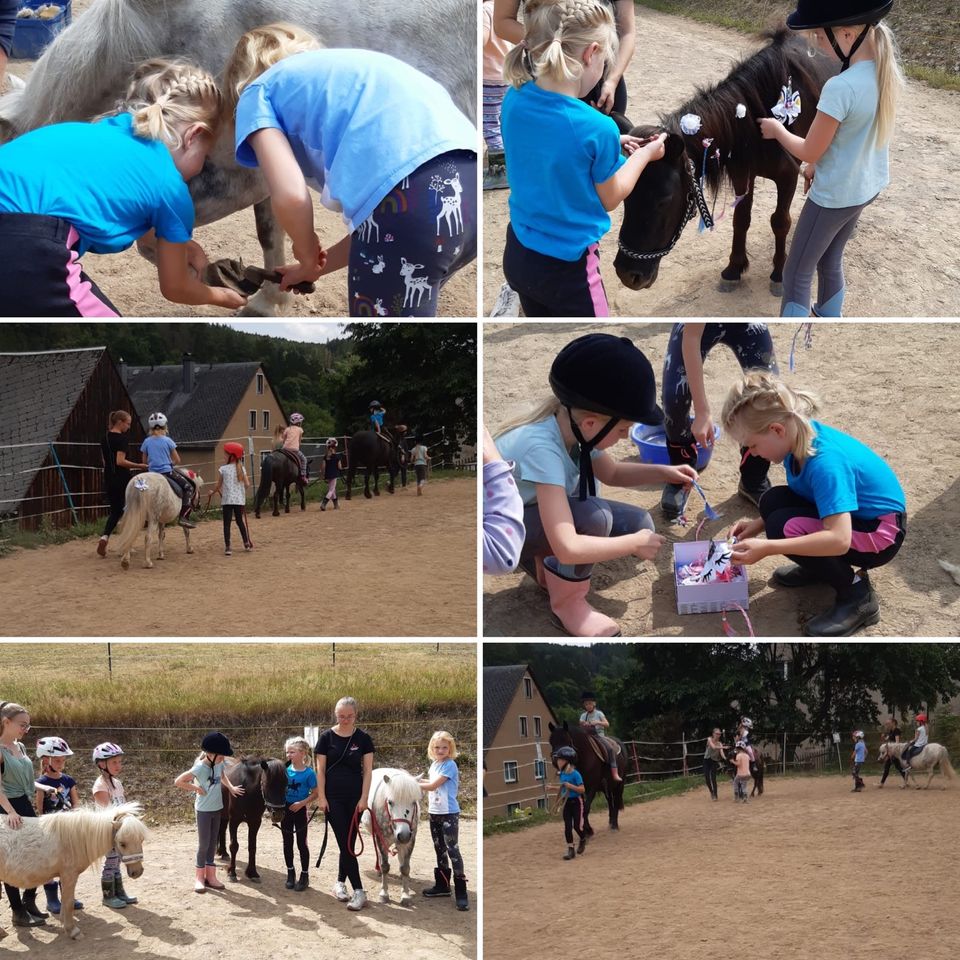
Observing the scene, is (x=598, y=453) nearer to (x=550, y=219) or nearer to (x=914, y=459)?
(x=550, y=219)

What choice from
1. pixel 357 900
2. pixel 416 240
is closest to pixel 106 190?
pixel 416 240

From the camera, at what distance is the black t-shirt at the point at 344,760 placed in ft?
15.5

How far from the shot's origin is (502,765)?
15.3 feet

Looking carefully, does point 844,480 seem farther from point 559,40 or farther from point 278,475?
point 278,475

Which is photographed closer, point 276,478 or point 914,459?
point 276,478

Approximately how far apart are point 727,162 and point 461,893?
153 inches

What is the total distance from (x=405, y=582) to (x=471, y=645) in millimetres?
2679

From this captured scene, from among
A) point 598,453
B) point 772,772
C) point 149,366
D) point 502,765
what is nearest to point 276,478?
point 149,366

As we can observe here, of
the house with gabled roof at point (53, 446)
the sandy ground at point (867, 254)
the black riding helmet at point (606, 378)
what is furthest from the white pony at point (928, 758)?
the house with gabled roof at point (53, 446)

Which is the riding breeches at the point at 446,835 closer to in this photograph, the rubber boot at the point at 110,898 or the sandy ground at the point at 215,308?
the rubber boot at the point at 110,898

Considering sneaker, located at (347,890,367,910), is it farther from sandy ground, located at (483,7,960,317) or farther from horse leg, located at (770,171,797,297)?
horse leg, located at (770,171,797,297)

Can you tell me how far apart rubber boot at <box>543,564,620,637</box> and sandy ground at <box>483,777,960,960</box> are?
133 centimetres

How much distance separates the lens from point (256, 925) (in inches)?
200

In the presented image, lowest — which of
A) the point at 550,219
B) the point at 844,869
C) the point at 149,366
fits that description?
the point at 844,869
